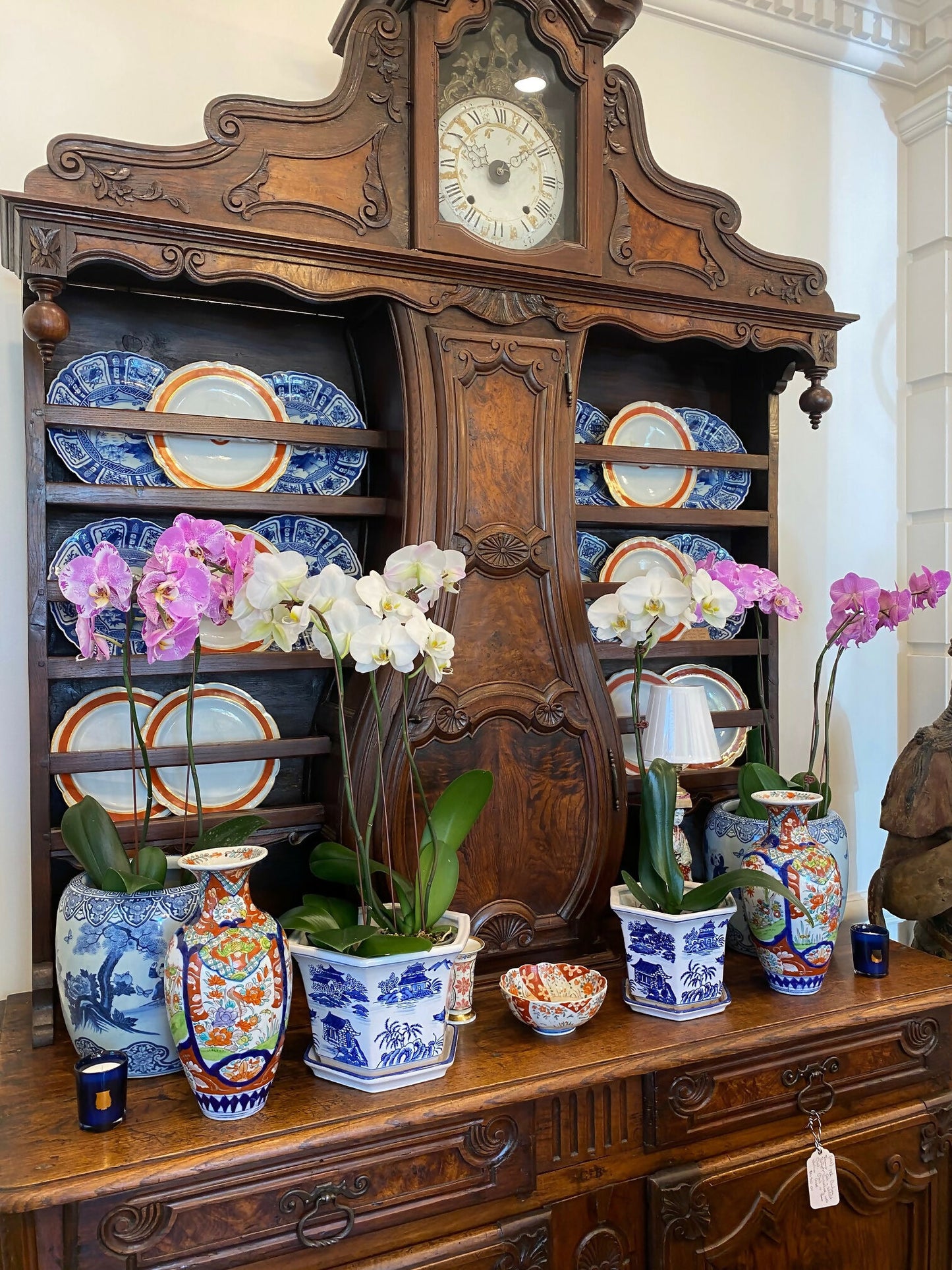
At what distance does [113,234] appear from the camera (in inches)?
56.1

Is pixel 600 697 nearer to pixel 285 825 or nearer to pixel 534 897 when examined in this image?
pixel 534 897

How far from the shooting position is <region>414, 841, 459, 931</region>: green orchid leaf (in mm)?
1442

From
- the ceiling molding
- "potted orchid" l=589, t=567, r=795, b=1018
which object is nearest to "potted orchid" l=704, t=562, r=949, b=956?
"potted orchid" l=589, t=567, r=795, b=1018

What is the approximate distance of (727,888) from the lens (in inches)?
61.7

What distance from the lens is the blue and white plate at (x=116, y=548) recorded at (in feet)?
5.30

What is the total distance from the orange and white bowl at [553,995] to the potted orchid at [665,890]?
9 cm

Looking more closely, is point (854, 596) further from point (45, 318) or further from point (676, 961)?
point (45, 318)

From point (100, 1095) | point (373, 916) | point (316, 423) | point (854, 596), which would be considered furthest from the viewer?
point (854, 596)

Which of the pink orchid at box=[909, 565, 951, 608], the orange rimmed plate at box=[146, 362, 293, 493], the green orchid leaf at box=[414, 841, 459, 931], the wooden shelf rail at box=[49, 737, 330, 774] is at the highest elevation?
the orange rimmed plate at box=[146, 362, 293, 493]

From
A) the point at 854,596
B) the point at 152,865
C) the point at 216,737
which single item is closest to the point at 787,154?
the point at 854,596

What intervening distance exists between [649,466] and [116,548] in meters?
1.08

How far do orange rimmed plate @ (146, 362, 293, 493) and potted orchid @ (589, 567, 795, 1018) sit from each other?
25.1 inches

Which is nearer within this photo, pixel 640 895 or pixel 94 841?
pixel 94 841

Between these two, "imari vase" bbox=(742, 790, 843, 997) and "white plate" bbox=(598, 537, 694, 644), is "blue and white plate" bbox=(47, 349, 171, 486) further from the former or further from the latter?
"imari vase" bbox=(742, 790, 843, 997)
